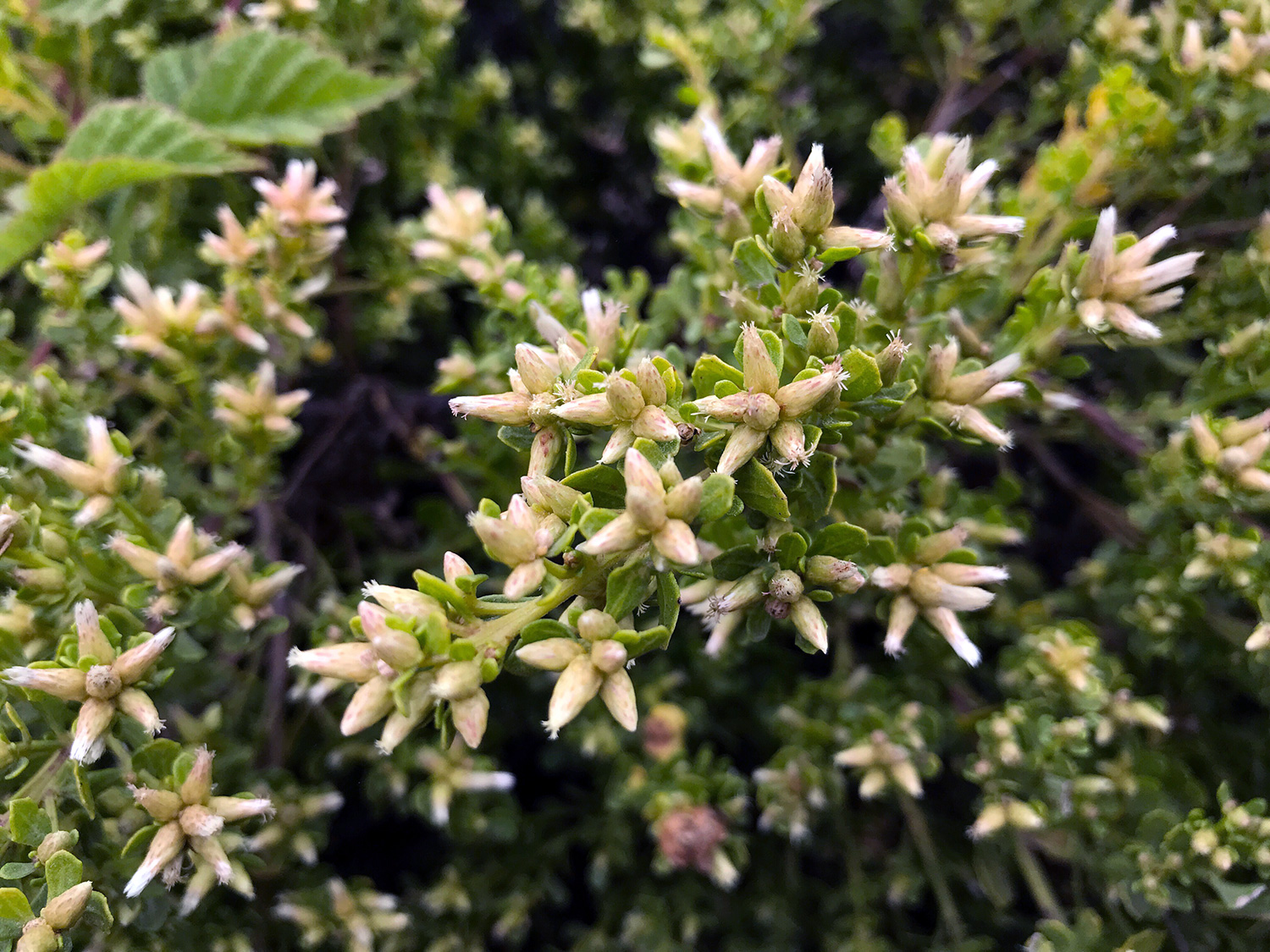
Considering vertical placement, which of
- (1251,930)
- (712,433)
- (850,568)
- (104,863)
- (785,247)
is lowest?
(1251,930)

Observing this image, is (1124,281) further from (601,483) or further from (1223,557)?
(601,483)

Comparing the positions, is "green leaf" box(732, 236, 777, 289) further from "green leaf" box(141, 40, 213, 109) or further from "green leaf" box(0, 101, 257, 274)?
"green leaf" box(141, 40, 213, 109)

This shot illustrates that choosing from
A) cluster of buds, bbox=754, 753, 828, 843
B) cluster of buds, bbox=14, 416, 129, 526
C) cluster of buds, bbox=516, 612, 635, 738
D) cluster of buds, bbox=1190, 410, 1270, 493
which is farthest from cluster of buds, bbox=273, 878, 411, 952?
cluster of buds, bbox=1190, 410, 1270, 493

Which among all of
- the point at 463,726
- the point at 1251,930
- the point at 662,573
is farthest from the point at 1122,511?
the point at 463,726

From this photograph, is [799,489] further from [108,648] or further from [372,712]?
[108,648]

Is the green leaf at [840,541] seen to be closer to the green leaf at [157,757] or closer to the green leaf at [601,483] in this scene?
the green leaf at [601,483]

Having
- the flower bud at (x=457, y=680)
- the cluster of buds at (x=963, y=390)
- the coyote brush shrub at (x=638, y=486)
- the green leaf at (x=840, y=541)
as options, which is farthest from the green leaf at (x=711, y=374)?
the flower bud at (x=457, y=680)
